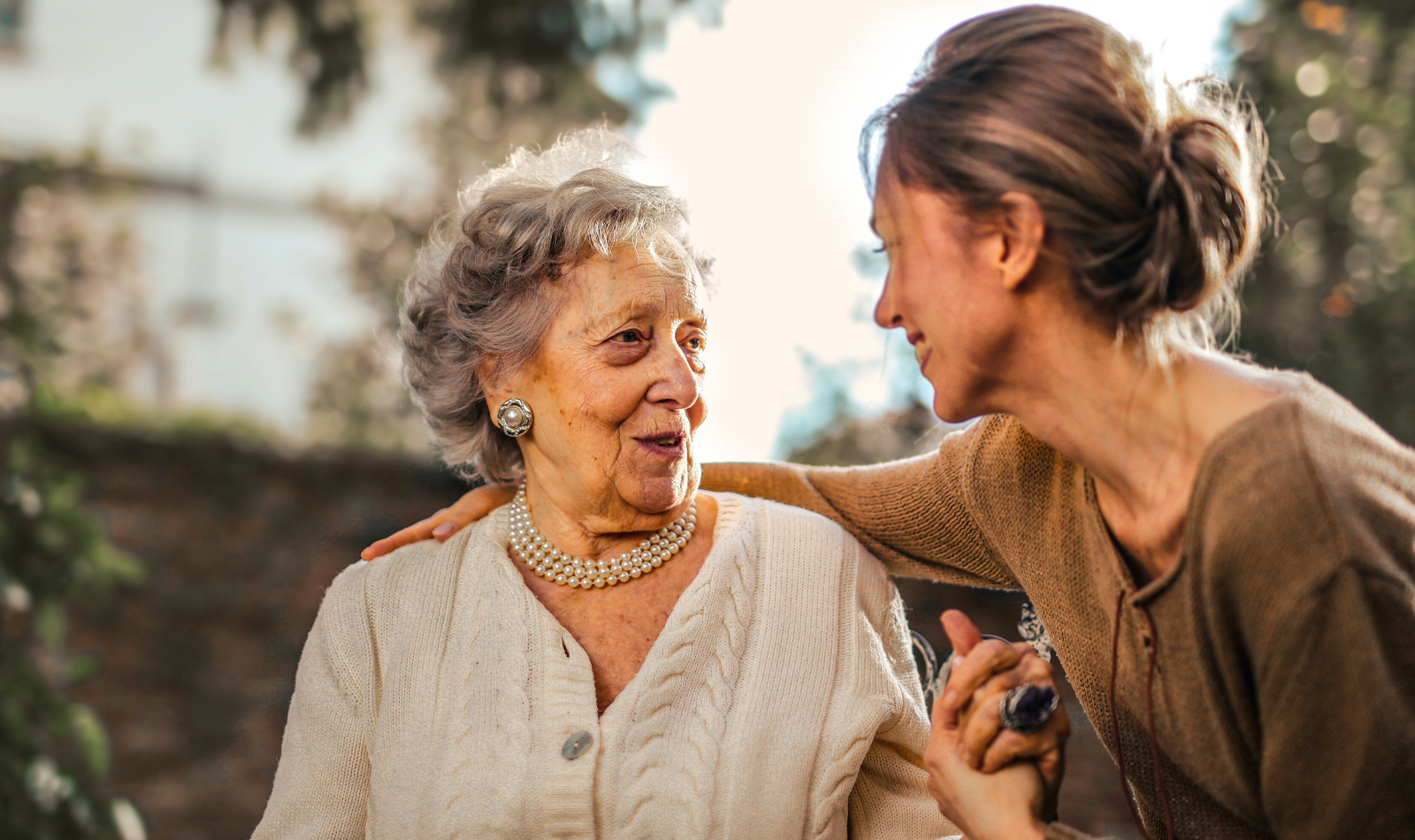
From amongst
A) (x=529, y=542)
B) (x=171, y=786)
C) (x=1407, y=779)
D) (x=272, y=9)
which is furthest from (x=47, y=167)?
(x=1407, y=779)

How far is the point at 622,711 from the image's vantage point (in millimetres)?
1758

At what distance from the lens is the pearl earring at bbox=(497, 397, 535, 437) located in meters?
1.96

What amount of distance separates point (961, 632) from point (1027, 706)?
0.49 ft

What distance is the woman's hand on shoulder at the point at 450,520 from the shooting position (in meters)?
2.02

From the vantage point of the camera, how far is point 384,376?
4926mm

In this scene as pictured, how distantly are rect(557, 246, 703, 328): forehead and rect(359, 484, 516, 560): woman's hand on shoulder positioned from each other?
0.51m

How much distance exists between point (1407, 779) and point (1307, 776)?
110 mm

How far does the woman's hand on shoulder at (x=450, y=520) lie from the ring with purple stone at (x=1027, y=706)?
45.7 inches

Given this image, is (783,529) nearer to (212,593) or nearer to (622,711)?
(622,711)

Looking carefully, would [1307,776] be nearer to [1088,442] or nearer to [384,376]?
[1088,442]

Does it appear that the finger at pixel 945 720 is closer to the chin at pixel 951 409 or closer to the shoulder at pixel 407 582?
the chin at pixel 951 409

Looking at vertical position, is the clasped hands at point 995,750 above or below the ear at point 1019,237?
below

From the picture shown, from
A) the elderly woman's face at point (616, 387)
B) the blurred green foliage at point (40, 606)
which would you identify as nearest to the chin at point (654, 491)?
the elderly woman's face at point (616, 387)

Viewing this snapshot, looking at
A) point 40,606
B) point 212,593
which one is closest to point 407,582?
point 40,606
